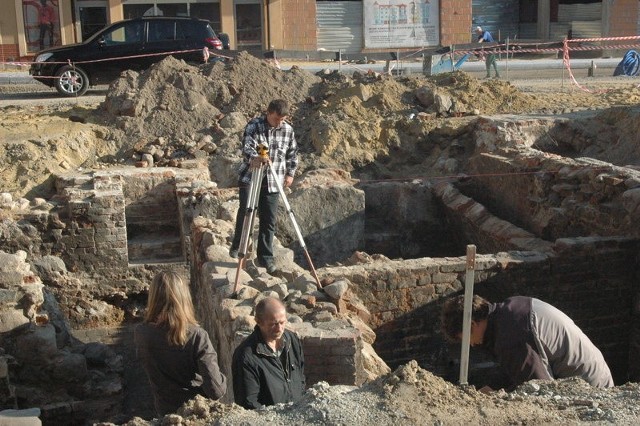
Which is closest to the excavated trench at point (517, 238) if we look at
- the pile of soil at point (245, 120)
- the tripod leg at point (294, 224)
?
the tripod leg at point (294, 224)

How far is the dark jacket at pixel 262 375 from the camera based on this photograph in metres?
4.60

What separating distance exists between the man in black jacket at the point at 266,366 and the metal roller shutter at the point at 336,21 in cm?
2411

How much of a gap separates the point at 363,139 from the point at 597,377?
988 centimetres

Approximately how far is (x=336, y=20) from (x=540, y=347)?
24453mm

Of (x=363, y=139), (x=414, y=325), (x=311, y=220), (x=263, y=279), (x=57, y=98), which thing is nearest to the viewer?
(x=263, y=279)

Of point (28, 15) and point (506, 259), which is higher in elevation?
point (28, 15)

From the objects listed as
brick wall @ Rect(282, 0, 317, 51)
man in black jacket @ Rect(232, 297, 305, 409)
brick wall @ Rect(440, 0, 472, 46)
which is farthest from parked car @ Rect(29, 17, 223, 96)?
man in black jacket @ Rect(232, 297, 305, 409)

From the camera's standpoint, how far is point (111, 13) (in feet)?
86.6

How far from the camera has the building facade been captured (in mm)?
26172

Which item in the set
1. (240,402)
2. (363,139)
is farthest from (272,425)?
(363,139)

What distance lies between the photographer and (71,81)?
18562mm

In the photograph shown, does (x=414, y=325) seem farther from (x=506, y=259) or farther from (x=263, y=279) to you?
(x=263, y=279)

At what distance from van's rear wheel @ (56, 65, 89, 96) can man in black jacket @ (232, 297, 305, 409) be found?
14938 mm

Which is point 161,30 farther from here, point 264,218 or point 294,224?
point 294,224
